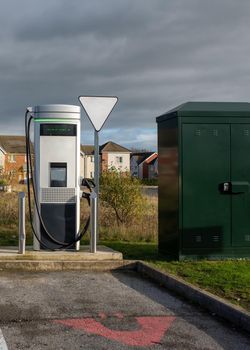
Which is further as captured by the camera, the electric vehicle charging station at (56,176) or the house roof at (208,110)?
the electric vehicle charging station at (56,176)

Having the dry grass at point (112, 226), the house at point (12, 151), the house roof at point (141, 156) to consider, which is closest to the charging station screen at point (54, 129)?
the dry grass at point (112, 226)

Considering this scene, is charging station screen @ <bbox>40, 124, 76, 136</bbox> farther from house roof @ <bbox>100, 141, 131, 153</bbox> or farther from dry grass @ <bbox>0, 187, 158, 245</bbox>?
house roof @ <bbox>100, 141, 131, 153</bbox>

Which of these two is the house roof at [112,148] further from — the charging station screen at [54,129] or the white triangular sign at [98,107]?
the charging station screen at [54,129]

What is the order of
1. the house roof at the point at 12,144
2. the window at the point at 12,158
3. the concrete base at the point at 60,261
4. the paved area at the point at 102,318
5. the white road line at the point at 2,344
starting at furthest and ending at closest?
the house roof at the point at 12,144, the window at the point at 12,158, the concrete base at the point at 60,261, the paved area at the point at 102,318, the white road line at the point at 2,344

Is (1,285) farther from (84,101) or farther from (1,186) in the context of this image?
(1,186)

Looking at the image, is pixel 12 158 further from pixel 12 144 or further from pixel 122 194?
pixel 122 194

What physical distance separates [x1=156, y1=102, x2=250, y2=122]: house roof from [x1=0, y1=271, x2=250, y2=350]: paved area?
2.89m

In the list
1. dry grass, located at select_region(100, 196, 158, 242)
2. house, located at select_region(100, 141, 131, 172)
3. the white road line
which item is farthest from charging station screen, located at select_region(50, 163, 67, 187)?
house, located at select_region(100, 141, 131, 172)

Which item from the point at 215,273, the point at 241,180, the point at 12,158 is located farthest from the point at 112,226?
the point at 12,158

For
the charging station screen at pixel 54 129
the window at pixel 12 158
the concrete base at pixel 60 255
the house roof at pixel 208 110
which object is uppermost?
the window at pixel 12 158

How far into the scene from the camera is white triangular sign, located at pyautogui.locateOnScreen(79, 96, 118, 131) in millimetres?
10453

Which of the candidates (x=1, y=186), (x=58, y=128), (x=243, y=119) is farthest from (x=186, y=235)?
(x=1, y=186)

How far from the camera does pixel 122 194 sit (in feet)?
48.3

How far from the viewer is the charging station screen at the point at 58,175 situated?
32.0 feet
